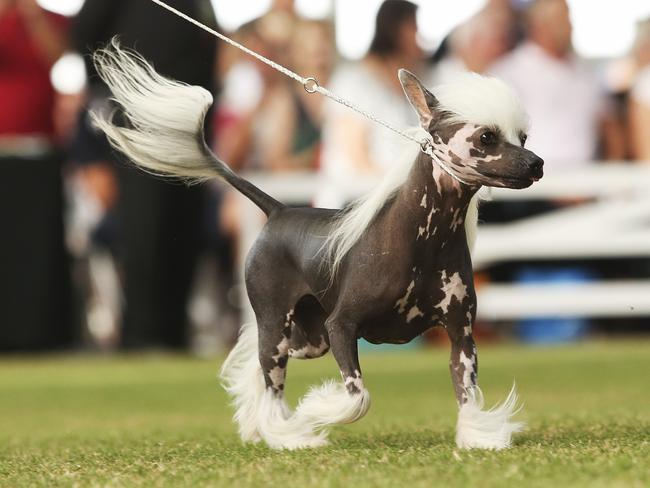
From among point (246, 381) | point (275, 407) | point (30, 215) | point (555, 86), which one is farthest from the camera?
point (30, 215)

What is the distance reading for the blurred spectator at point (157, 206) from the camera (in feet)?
38.1

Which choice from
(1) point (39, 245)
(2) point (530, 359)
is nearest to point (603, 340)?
(2) point (530, 359)

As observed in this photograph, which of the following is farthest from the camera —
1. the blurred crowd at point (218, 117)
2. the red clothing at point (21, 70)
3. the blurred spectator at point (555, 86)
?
the blurred spectator at point (555, 86)

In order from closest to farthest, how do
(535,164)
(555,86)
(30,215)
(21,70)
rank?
(535,164) < (21,70) < (555,86) < (30,215)

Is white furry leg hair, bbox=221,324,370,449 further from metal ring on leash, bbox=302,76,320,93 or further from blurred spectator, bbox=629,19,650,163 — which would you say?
blurred spectator, bbox=629,19,650,163

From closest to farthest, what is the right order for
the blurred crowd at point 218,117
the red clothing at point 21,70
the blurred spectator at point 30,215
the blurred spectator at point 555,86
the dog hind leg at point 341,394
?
the dog hind leg at point 341,394 → the blurred crowd at point 218,117 → the red clothing at point 21,70 → the blurred spectator at point 30,215 → the blurred spectator at point 555,86

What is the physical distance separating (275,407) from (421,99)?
4.17 ft

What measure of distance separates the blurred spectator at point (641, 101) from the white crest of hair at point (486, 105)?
8.11 meters

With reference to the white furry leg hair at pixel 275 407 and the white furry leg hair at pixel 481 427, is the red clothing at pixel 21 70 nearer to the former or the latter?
the white furry leg hair at pixel 275 407

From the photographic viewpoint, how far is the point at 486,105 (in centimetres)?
489

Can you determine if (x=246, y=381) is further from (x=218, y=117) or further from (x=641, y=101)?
(x=218, y=117)

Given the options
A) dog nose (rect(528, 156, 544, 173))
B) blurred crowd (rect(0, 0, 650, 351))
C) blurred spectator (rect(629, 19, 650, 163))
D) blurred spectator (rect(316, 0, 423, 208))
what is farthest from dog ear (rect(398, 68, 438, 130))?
blurred spectator (rect(629, 19, 650, 163))

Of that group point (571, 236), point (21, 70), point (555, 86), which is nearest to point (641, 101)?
point (555, 86)

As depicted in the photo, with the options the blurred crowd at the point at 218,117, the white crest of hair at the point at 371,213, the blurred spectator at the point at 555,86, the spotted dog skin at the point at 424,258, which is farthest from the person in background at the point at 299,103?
the spotted dog skin at the point at 424,258
